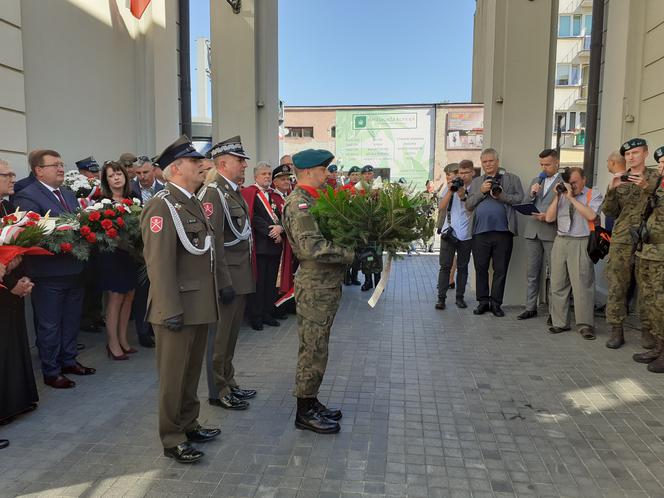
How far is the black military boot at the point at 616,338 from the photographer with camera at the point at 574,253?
0.32 metres

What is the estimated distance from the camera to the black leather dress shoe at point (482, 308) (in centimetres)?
735

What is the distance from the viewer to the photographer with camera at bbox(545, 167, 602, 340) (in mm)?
6223

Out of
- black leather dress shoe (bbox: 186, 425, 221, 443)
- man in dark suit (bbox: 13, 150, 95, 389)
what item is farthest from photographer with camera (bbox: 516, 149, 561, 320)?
man in dark suit (bbox: 13, 150, 95, 389)

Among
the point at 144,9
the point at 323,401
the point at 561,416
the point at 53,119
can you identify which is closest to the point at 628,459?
the point at 561,416

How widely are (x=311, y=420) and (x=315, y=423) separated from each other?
38 millimetres

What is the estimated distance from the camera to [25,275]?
13.5 ft

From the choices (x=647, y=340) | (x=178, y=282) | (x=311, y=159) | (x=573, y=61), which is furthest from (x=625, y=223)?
(x=573, y=61)

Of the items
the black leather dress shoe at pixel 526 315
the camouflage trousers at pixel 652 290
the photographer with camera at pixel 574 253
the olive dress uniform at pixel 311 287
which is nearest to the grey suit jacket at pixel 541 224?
the photographer with camera at pixel 574 253

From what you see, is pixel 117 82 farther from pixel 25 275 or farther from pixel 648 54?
pixel 648 54

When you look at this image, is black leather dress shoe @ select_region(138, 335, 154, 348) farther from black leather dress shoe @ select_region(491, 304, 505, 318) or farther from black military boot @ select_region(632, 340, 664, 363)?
black military boot @ select_region(632, 340, 664, 363)

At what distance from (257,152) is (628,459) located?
7609mm

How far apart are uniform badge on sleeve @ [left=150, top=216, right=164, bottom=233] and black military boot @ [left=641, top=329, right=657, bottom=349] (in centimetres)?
506

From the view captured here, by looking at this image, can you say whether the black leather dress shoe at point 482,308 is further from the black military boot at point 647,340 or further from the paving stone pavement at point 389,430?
the black military boot at point 647,340

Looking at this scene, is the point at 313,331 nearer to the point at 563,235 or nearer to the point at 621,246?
the point at 621,246
